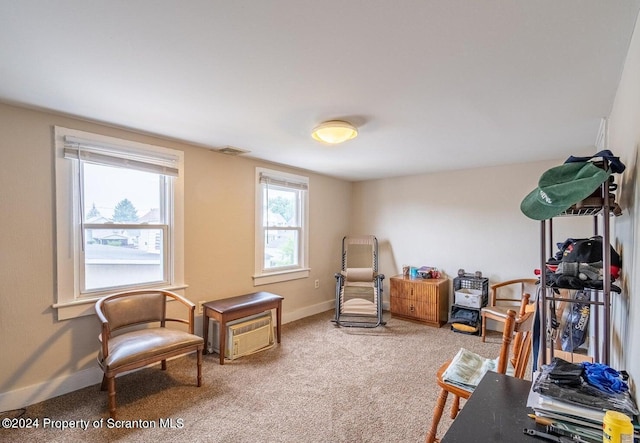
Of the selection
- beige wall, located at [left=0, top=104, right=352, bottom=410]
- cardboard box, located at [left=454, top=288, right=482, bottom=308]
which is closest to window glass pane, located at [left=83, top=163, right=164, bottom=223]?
beige wall, located at [left=0, top=104, right=352, bottom=410]

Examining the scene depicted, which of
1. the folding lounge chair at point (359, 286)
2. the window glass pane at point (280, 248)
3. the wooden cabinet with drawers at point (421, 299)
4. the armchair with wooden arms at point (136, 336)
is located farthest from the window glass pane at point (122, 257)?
the wooden cabinet with drawers at point (421, 299)

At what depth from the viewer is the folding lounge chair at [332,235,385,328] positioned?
162 inches

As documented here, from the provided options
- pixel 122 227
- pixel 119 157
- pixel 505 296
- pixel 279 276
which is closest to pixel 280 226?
pixel 279 276

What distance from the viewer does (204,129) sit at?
8.96 ft

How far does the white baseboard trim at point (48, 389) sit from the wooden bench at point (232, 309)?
95 centimetres

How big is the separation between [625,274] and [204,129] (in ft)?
9.65

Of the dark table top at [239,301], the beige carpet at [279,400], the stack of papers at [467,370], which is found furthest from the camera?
the dark table top at [239,301]

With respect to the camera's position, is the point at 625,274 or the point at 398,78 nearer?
the point at 625,274

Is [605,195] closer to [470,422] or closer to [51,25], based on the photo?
[470,422]

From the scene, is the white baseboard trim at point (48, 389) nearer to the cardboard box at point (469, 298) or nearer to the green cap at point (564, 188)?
the green cap at point (564, 188)

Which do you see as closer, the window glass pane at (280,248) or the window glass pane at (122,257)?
the window glass pane at (122,257)

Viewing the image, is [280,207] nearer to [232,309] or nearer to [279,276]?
[279,276]

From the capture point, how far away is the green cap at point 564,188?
1287mm

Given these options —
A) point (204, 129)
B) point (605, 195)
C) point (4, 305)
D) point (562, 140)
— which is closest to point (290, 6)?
point (605, 195)
